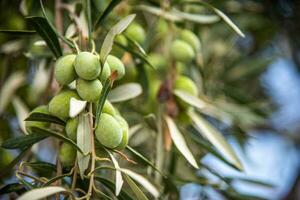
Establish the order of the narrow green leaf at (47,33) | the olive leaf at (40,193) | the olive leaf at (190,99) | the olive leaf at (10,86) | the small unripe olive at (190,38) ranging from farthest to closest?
the olive leaf at (10,86) < the small unripe olive at (190,38) < the olive leaf at (190,99) < the narrow green leaf at (47,33) < the olive leaf at (40,193)

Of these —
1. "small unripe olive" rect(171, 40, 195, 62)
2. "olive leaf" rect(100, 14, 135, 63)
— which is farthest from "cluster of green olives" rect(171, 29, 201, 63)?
"olive leaf" rect(100, 14, 135, 63)

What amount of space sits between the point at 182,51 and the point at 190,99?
123 mm

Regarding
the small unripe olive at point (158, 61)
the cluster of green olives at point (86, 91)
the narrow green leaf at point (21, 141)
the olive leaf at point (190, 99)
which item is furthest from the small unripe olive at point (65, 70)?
the small unripe olive at point (158, 61)

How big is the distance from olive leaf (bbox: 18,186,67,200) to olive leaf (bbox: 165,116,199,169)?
0.25 metres

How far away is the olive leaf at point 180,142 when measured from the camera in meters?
0.97

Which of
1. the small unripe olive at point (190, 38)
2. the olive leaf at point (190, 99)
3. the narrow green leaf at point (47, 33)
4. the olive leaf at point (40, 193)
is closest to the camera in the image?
the olive leaf at point (40, 193)

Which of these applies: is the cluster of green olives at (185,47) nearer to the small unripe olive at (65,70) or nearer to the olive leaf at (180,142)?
the olive leaf at (180,142)

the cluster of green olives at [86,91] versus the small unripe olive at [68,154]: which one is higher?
the cluster of green olives at [86,91]

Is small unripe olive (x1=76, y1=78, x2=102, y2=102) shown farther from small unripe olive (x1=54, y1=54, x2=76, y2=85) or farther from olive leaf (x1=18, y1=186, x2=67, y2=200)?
olive leaf (x1=18, y1=186, x2=67, y2=200)

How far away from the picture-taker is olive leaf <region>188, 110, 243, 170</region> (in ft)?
3.68

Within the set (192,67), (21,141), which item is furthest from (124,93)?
(192,67)

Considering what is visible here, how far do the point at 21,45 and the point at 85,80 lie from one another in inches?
23.7

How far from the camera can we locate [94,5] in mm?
1079

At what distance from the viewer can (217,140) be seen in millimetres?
1157
